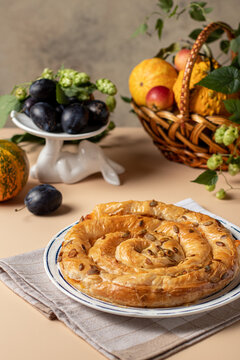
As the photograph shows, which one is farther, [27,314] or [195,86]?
[195,86]

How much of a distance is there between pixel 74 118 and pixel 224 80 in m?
0.43

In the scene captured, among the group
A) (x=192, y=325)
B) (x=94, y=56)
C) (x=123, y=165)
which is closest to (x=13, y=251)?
(x=192, y=325)

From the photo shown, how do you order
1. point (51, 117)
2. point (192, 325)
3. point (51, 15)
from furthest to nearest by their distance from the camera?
1. point (51, 15)
2. point (51, 117)
3. point (192, 325)

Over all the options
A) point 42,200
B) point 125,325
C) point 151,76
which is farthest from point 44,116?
point 125,325

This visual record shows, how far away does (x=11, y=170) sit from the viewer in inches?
51.2

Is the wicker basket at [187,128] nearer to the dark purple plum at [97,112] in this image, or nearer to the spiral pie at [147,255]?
the dark purple plum at [97,112]

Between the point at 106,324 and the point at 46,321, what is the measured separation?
11 cm

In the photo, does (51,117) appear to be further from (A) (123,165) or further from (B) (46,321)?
(B) (46,321)

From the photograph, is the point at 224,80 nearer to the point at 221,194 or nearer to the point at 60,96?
the point at 221,194

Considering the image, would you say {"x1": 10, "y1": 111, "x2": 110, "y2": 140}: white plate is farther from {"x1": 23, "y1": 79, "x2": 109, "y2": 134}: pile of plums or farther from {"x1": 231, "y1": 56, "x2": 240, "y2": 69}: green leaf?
{"x1": 231, "y1": 56, "x2": 240, "y2": 69}: green leaf

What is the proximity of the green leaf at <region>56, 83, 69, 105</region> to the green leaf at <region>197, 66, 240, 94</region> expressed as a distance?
Result: 1.28ft

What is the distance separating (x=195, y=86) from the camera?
4.73ft

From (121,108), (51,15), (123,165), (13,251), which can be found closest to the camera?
(13,251)

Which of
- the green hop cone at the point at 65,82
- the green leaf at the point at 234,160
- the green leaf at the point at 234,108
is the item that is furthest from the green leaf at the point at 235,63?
the green hop cone at the point at 65,82
